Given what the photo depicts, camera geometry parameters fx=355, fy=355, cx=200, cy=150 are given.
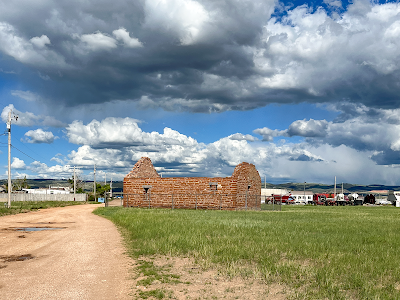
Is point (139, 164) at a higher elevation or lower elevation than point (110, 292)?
higher

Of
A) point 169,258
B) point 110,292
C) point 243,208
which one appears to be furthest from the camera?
point 243,208

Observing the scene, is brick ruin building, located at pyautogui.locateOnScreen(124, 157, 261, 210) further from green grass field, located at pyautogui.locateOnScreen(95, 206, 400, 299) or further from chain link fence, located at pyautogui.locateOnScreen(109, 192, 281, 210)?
green grass field, located at pyautogui.locateOnScreen(95, 206, 400, 299)

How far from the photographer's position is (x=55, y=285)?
7.99 m

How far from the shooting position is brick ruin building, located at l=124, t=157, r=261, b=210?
39.8 metres

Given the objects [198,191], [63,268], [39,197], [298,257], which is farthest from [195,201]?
[39,197]

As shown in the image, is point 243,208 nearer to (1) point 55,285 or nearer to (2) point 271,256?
(2) point 271,256

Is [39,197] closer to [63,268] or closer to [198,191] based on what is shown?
[198,191]

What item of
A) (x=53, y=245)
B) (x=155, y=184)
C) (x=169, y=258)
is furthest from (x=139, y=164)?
(x=169, y=258)

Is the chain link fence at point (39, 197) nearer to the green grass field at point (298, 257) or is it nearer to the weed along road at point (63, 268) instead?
the weed along road at point (63, 268)

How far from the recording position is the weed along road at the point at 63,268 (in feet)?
24.7

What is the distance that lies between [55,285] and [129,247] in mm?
5211

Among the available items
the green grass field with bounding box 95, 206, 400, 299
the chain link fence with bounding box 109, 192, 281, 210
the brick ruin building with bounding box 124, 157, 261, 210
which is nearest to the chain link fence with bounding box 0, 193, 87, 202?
the brick ruin building with bounding box 124, 157, 261, 210

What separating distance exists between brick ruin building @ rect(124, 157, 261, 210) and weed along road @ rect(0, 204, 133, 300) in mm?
25107

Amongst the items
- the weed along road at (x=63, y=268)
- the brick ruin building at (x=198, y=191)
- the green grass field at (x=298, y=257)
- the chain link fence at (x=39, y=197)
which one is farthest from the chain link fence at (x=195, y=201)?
the chain link fence at (x=39, y=197)
